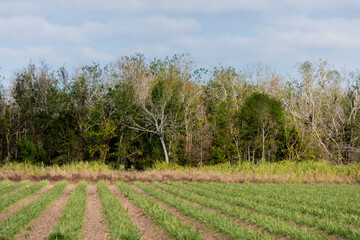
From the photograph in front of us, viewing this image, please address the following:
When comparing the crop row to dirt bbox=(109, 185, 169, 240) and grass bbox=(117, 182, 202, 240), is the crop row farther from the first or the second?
dirt bbox=(109, 185, 169, 240)

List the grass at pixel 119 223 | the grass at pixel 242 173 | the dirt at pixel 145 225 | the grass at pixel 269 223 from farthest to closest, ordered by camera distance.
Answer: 1. the grass at pixel 242 173
2. the dirt at pixel 145 225
3. the grass at pixel 119 223
4. the grass at pixel 269 223

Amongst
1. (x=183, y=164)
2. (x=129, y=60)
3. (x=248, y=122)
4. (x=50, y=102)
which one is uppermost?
(x=129, y=60)

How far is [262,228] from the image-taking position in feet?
30.9

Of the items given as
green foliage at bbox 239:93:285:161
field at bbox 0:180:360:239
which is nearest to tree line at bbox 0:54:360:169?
green foliage at bbox 239:93:285:161

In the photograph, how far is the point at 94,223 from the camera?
1066 cm

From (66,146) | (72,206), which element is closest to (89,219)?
(72,206)

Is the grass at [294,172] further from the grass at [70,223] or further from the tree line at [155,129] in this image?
the grass at [70,223]

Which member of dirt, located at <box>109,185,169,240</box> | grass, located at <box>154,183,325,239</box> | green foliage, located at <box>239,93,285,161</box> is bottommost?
dirt, located at <box>109,185,169,240</box>

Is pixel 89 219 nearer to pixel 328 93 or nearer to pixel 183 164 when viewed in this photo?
pixel 183 164

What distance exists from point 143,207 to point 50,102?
2898 centimetres

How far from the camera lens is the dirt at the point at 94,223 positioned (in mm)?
9212

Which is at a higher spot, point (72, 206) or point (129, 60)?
point (129, 60)

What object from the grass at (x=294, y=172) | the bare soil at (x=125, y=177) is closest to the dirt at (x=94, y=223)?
the bare soil at (x=125, y=177)

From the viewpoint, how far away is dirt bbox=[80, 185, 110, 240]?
921cm
